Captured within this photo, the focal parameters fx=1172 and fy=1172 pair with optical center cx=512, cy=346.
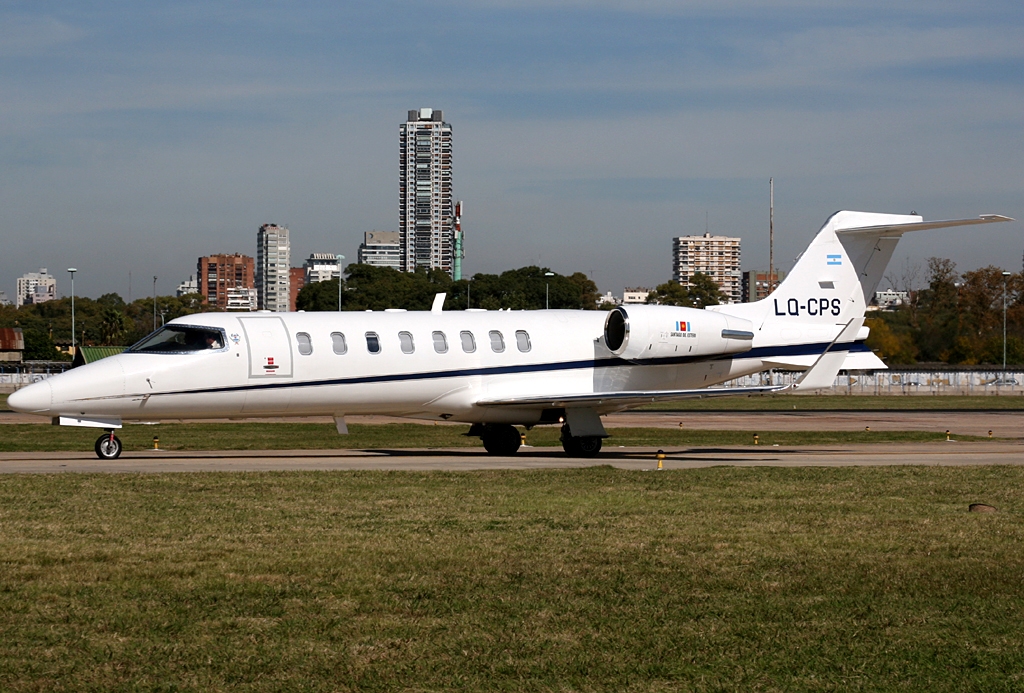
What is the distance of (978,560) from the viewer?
10883mm

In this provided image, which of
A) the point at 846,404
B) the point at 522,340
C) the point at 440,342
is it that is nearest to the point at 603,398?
the point at 522,340

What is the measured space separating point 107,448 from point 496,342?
8.21m

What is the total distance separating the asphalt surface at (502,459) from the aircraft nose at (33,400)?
1.04 m

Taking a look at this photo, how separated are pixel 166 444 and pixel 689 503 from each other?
18655 mm

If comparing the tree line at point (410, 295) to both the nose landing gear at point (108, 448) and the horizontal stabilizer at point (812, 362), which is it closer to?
the horizontal stabilizer at point (812, 362)

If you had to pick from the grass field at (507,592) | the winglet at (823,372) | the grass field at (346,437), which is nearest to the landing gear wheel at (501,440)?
the grass field at (346,437)

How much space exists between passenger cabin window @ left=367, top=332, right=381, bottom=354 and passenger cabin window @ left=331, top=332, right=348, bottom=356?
502mm

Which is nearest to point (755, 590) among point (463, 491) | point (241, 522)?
point (241, 522)

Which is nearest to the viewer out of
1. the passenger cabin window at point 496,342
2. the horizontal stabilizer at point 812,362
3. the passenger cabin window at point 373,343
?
the passenger cabin window at point 373,343

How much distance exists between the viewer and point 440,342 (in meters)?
24.8

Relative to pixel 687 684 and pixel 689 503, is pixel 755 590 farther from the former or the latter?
pixel 689 503

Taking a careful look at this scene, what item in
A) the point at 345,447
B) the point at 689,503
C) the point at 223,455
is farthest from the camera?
the point at 345,447

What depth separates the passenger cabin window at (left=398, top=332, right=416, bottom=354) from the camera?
2433 cm

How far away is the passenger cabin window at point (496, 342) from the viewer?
25250 mm
